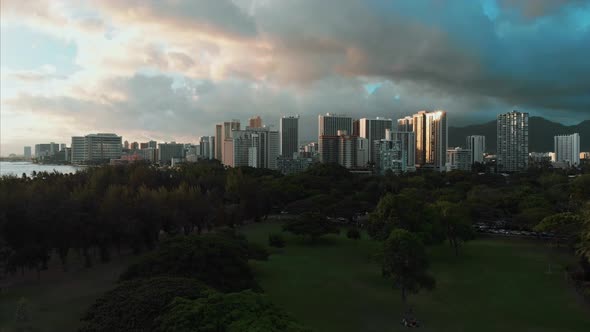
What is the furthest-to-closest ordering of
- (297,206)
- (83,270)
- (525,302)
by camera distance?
1. (297,206)
2. (83,270)
3. (525,302)

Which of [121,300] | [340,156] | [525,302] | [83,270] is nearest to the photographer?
[121,300]

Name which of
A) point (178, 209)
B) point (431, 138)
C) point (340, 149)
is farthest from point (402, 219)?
point (431, 138)

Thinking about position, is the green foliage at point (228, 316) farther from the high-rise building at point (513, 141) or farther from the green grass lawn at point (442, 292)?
the high-rise building at point (513, 141)

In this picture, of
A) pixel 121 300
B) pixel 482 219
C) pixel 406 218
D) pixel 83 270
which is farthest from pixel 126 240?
pixel 482 219

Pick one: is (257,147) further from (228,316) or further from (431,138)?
(228,316)

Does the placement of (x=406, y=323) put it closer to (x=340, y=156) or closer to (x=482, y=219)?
(x=482, y=219)

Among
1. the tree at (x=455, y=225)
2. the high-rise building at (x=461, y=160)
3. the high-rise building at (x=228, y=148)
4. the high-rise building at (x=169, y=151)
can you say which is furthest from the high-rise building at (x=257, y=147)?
the tree at (x=455, y=225)
